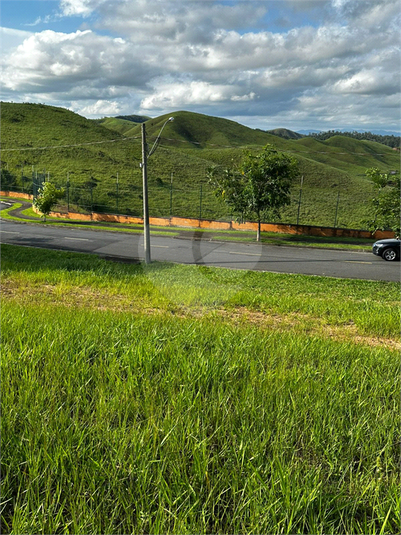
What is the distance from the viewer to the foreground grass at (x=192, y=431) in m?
2.65

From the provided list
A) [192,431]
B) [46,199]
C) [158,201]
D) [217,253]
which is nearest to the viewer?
[192,431]

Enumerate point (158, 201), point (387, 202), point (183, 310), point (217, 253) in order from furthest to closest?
point (158, 201)
point (217, 253)
point (387, 202)
point (183, 310)

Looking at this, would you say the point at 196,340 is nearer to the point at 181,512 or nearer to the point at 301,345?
the point at 301,345

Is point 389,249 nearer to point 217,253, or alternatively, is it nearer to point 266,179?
point 217,253

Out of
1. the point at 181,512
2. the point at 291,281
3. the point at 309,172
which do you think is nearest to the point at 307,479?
the point at 181,512

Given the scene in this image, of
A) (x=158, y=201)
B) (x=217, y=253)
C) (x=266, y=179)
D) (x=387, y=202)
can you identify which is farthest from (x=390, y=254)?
(x=158, y=201)

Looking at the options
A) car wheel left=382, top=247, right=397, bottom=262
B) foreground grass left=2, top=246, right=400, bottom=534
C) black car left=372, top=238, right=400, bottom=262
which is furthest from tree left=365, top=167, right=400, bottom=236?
foreground grass left=2, top=246, right=400, bottom=534

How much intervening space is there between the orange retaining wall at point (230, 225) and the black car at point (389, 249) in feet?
14.9

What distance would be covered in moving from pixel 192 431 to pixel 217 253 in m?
19.1

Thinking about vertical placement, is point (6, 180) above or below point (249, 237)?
above

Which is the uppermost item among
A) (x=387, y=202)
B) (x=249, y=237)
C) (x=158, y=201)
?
(x=158, y=201)

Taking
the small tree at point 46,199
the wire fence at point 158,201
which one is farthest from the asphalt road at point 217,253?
the wire fence at point 158,201

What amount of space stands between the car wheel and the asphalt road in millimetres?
373

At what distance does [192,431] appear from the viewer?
3246mm
